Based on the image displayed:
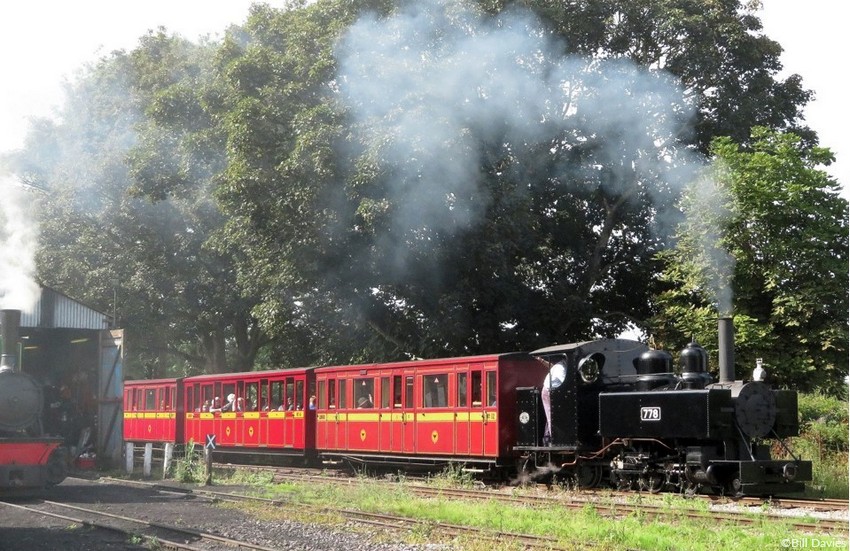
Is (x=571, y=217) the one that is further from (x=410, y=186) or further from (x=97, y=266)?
(x=97, y=266)

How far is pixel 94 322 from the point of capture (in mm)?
21531

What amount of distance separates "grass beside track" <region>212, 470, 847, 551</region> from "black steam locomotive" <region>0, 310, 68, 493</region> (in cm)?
389

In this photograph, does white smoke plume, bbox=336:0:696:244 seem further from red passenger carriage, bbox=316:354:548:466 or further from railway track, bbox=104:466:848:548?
railway track, bbox=104:466:848:548

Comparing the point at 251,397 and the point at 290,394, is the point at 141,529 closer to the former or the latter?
the point at 290,394

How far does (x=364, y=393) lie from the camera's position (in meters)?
20.3

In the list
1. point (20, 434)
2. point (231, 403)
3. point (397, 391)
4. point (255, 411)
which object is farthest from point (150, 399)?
point (20, 434)

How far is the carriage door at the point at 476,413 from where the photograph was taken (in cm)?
1738

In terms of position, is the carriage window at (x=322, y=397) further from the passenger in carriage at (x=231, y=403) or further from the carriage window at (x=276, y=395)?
the passenger in carriage at (x=231, y=403)

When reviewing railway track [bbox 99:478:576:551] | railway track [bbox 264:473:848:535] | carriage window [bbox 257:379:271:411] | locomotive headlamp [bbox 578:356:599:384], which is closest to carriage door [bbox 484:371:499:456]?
railway track [bbox 264:473:848:535]

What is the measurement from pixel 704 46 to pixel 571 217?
5.80 m

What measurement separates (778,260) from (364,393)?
922 cm

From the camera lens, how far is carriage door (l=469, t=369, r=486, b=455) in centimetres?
1738

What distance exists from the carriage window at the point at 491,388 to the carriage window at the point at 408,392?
2128 millimetres

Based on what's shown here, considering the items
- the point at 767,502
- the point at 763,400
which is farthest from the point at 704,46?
the point at 767,502
